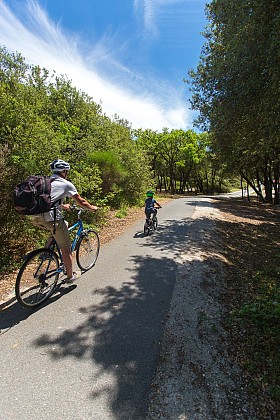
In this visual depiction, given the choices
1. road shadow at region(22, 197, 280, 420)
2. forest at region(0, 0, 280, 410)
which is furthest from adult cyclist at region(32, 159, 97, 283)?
forest at region(0, 0, 280, 410)

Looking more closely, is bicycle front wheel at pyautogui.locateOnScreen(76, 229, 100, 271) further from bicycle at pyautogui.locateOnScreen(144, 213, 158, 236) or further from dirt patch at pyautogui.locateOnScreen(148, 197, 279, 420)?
bicycle at pyautogui.locateOnScreen(144, 213, 158, 236)

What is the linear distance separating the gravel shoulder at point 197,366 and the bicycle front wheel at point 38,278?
2017mm

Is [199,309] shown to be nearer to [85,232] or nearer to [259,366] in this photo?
[259,366]

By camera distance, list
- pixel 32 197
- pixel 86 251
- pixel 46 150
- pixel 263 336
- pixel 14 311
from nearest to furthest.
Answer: pixel 263 336 → pixel 32 197 → pixel 14 311 → pixel 86 251 → pixel 46 150

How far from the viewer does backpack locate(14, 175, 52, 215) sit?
9.93 ft

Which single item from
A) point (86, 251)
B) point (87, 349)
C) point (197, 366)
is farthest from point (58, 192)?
point (197, 366)

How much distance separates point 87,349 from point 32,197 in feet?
6.86

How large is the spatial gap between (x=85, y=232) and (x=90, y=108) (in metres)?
13.0

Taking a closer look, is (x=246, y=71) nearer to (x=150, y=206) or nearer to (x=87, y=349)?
(x=150, y=206)

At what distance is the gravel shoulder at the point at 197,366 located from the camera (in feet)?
6.14

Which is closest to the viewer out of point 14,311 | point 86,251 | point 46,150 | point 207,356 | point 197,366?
point 197,366

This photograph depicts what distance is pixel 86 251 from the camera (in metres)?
4.75

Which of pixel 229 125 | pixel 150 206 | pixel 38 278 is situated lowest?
pixel 38 278

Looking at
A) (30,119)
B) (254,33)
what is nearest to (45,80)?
(30,119)
